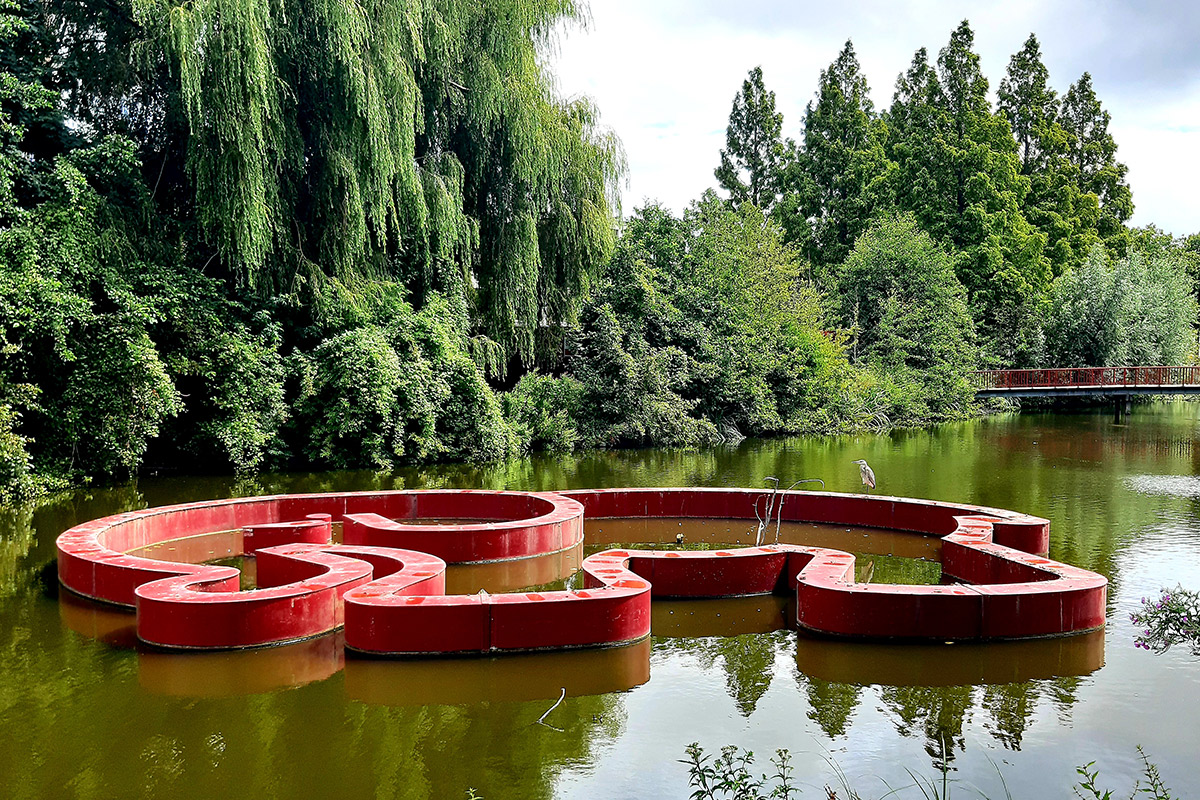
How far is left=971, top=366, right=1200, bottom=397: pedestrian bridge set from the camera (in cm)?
3884

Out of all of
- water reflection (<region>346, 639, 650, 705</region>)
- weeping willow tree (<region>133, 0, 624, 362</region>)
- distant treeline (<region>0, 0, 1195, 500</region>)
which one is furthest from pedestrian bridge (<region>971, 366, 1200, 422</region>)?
water reflection (<region>346, 639, 650, 705</region>)

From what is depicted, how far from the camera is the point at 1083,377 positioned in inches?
1697

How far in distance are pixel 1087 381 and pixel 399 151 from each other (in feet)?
111

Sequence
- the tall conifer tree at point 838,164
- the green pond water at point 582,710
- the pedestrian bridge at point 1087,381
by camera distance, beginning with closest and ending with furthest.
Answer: the green pond water at point 582,710
the pedestrian bridge at point 1087,381
the tall conifer tree at point 838,164

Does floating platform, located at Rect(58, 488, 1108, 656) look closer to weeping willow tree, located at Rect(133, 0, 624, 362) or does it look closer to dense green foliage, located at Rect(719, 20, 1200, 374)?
weeping willow tree, located at Rect(133, 0, 624, 362)

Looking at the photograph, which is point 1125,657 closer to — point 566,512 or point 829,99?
point 566,512

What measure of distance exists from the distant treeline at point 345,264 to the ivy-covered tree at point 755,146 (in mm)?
18376

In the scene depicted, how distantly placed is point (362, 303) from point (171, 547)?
28.9 feet

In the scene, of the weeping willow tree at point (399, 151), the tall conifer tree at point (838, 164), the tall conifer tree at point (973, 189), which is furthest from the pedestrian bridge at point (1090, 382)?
the weeping willow tree at point (399, 151)

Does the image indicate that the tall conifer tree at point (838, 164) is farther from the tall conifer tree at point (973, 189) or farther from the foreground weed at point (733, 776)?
the foreground weed at point (733, 776)

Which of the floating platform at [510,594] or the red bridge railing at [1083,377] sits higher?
the red bridge railing at [1083,377]

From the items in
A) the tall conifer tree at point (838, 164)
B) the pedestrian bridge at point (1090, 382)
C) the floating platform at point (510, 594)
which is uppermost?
the tall conifer tree at point (838, 164)

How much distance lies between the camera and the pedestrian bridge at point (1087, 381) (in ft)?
127

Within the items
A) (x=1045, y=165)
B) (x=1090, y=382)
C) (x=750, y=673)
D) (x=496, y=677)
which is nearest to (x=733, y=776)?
(x=750, y=673)
